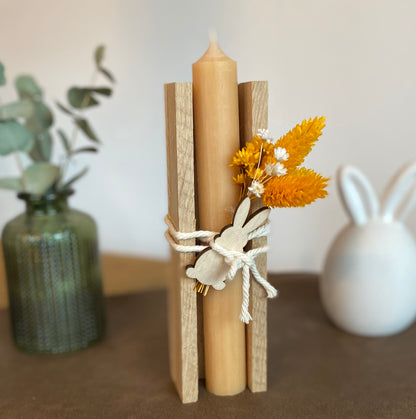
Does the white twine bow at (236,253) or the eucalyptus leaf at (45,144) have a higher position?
the eucalyptus leaf at (45,144)

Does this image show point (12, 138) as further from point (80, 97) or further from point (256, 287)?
point (256, 287)

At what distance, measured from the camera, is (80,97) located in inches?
29.0

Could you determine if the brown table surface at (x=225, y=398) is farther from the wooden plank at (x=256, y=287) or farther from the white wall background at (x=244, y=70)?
the white wall background at (x=244, y=70)

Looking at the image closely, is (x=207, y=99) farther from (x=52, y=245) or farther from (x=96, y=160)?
(x=96, y=160)

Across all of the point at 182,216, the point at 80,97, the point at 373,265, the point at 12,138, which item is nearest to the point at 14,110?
the point at 12,138

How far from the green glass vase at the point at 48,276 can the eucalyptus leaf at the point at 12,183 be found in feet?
0.04

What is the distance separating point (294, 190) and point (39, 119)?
0.44m

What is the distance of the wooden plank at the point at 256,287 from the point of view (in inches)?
A: 19.3

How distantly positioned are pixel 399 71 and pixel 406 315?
42 centimetres

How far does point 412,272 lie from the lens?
69 cm

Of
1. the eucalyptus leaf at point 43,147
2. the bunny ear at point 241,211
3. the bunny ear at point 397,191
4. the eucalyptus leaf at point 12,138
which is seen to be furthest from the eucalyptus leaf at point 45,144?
the bunny ear at point 397,191

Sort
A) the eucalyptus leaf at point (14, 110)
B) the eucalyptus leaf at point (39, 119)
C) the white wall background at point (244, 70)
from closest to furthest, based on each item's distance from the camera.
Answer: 1. the eucalyptus leaf at point (14, 110)
2. the eucalyptus leaf at point (39, 119)
3. the white wall background at point (244, 70)

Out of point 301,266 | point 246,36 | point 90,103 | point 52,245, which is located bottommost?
point 301,266

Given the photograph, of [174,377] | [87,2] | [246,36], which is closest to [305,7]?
→ [246,36]
